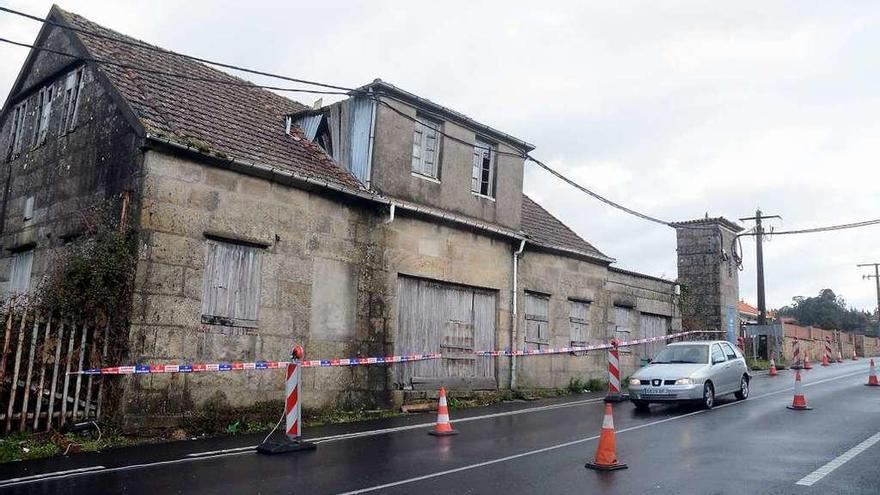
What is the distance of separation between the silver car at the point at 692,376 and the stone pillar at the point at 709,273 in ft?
36.7

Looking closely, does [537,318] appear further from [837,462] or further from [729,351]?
[837,462]

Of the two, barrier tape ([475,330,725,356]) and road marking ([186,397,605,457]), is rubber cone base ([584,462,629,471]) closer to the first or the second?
road marking ([186,397,605,457])

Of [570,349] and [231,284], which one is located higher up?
[231,284]

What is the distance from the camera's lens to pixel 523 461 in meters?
8.73

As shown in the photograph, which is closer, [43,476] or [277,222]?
[43,476]

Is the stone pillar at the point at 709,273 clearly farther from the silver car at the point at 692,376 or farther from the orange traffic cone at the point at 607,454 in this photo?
the orange traffic cone at the point at 607,454

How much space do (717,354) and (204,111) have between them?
12.3 meters

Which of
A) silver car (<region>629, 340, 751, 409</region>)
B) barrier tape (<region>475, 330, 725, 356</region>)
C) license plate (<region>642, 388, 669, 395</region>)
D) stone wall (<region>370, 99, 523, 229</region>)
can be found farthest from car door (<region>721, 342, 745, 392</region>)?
stone wall (<region>370, 99, 523, 229</region>)

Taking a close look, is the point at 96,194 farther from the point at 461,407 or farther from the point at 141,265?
the point at 461,407

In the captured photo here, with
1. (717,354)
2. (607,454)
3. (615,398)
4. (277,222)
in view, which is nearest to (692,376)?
(717,354)

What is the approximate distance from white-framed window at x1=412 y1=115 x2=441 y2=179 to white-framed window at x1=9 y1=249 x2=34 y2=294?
863cm

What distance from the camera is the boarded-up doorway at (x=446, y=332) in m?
15.6

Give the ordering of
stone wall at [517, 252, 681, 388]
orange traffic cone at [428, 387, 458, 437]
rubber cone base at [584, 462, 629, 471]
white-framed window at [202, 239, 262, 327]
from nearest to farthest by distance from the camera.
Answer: rubber cone base at [584, 462, 629, 471]
orange traffic cone at [428, 387, 458, 437]
white-framed window at [202, 239, 262, 327]
stone wall at [517, 252, 681, 388]

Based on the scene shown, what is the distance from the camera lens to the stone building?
11.8 metres
